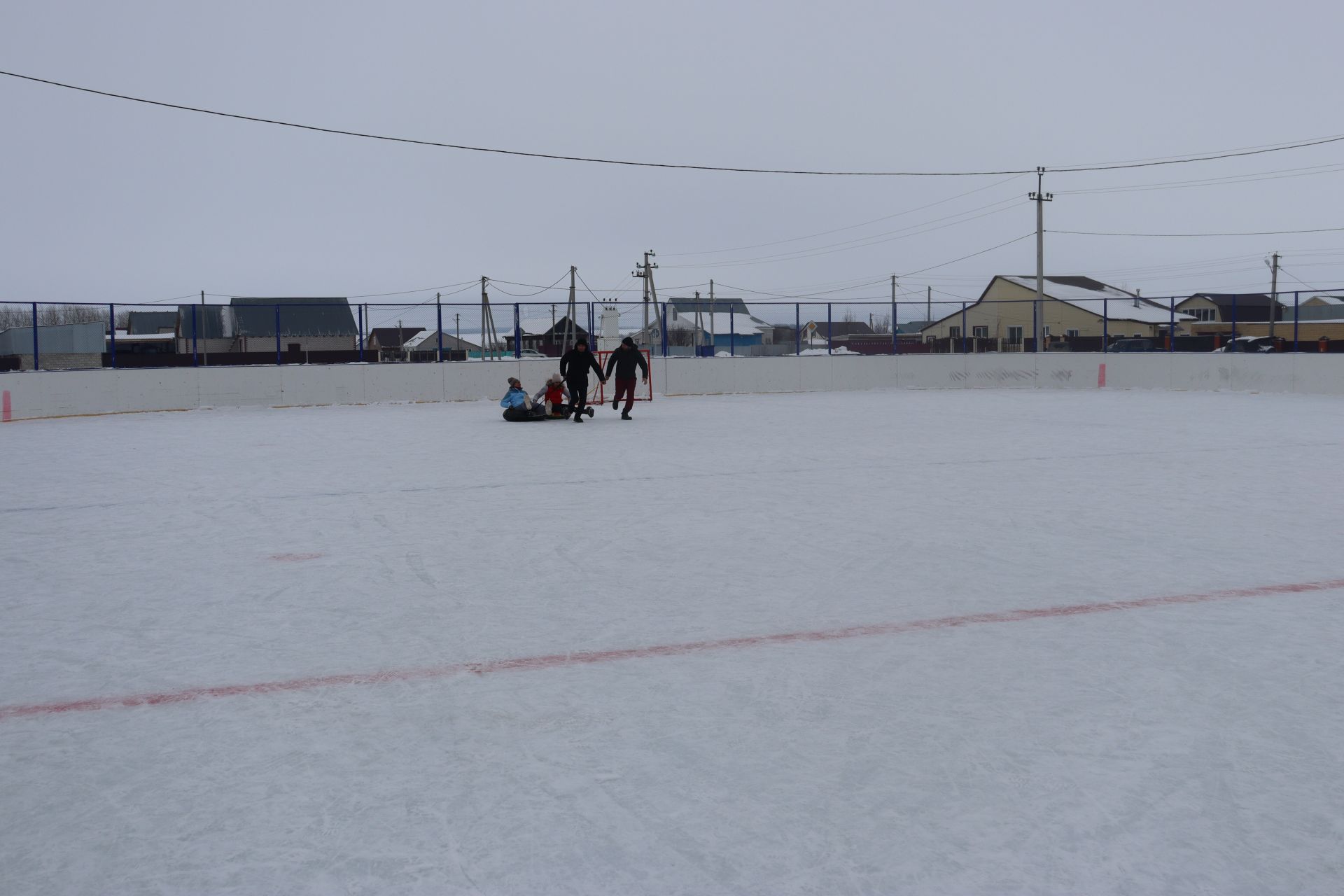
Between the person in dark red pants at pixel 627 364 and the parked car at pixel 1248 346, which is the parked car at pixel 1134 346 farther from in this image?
the person in dark red pants at pixel 627 364

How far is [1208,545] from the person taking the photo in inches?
299

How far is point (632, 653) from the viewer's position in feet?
16.8

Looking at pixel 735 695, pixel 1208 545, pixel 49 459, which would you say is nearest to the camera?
pixel 735 695

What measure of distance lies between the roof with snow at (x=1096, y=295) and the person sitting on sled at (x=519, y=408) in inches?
740

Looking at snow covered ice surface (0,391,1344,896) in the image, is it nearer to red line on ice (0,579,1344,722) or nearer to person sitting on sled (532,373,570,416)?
red line on ice (0,579,1344,722)

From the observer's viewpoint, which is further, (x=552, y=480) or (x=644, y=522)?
(x=552, y=480)

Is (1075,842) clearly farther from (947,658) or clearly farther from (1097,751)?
(947,658)

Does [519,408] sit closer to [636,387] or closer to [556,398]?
[556,398]

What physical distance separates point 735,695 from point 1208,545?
4638 mm

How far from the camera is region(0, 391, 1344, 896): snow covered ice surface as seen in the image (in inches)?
123

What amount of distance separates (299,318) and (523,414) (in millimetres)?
15810

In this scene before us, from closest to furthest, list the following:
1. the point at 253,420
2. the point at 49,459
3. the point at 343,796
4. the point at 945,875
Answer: the point at 945,875 < the point at 343,796 < the point at 49,459 < the point at 253,420

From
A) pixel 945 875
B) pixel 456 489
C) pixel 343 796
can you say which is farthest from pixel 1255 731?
pixel 456 489

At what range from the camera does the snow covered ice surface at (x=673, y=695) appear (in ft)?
10.3
